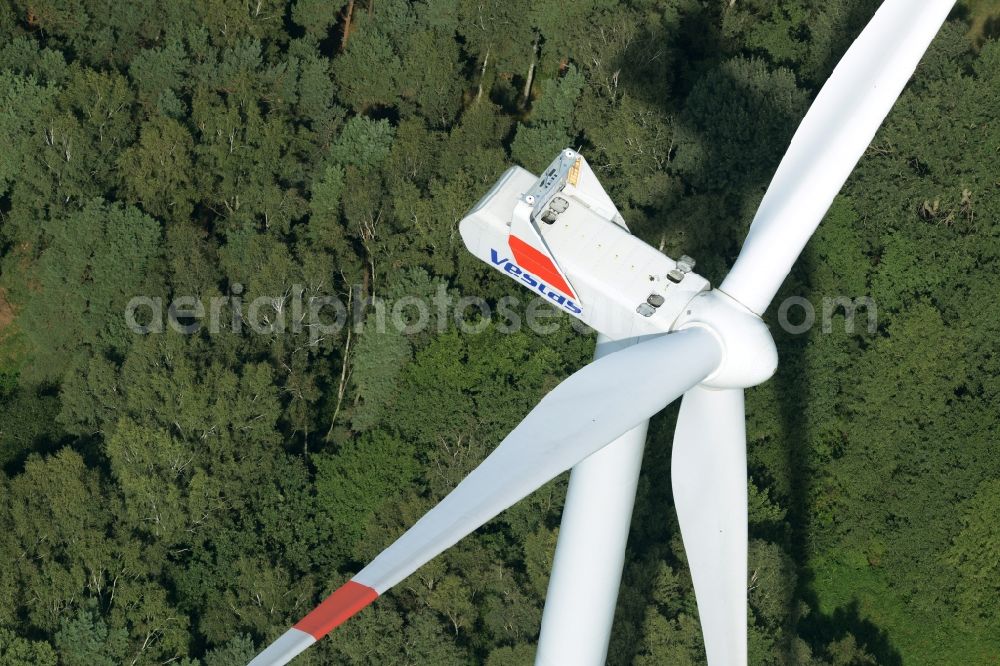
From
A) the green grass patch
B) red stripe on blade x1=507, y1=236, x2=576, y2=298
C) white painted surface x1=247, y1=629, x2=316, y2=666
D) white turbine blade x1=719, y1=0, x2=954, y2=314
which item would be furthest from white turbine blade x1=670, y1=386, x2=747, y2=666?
the green grass patch

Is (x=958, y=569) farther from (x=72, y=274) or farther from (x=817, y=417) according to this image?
(x=72, y=274)

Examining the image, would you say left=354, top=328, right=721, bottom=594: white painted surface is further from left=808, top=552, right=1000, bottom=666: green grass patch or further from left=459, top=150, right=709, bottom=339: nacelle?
left=808, top=552, right=1000, bottom=666: green grass patch

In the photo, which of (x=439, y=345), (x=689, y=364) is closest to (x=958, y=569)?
(x=439, y=345)

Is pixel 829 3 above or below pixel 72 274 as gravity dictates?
above

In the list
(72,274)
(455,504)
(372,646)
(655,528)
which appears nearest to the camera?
(455,504)

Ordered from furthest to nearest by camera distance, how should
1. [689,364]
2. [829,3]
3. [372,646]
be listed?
1. [829,3]
2. [372,646]
3. [689,364]

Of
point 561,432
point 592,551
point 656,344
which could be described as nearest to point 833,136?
point 656,344

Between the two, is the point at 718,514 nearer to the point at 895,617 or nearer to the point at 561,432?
the point at 561,432
